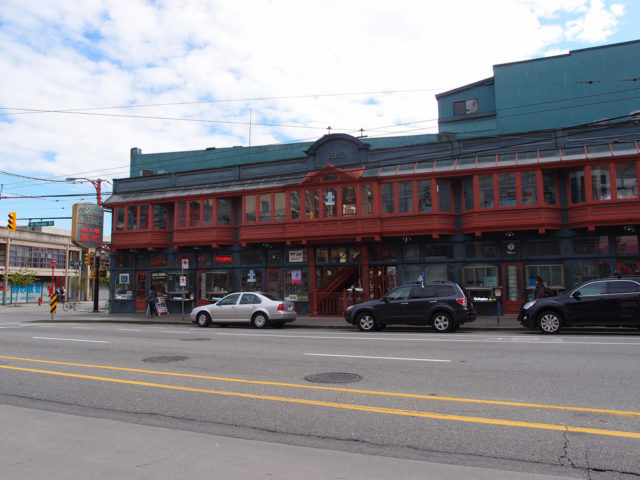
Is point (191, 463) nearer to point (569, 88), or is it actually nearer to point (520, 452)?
point (520, 452)

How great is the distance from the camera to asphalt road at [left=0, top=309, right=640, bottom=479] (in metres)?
4.32

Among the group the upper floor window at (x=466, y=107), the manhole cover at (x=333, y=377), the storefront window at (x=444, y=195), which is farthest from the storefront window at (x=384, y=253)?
the upper floor window at (x=466, y=107)

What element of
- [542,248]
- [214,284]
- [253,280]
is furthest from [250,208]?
[542,248]

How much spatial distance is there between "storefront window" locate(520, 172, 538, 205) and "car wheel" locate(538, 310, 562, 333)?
6.53 metres

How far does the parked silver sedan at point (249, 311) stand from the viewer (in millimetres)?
17875

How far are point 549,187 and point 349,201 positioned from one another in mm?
8274

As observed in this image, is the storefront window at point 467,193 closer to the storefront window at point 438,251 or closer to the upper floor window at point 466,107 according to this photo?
the storefront window at point 438,251

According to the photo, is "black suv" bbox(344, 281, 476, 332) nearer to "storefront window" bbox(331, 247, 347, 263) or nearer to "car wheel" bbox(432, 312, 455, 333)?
"car wheel" bbox(432, 312, 455, 333)

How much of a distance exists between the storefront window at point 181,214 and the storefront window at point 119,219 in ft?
13.0

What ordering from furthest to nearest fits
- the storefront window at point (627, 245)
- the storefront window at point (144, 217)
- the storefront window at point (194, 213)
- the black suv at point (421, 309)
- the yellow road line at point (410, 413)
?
the storefront window at point (144, 217), the storefront window at point (194, 213), the storefront window at point (627, 245), the black suv at point (421, 309), the yellow road line at point (410, 413)

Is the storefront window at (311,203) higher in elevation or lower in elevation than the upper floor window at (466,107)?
lower

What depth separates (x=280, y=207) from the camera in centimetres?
2311

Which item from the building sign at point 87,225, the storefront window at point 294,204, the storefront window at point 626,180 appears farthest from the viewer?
the building sign at point 87,225

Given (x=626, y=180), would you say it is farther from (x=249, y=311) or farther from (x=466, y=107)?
(x=249, y=311)
